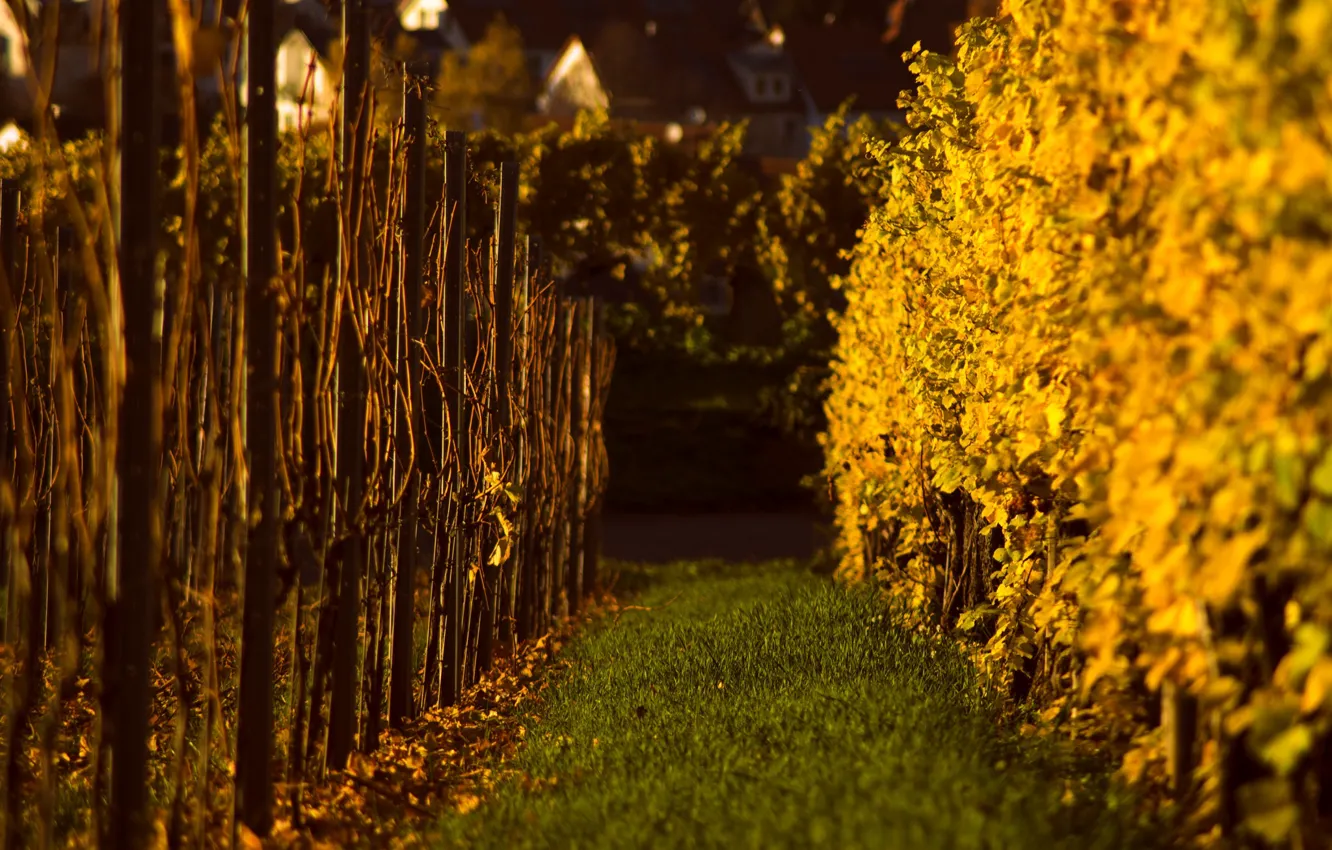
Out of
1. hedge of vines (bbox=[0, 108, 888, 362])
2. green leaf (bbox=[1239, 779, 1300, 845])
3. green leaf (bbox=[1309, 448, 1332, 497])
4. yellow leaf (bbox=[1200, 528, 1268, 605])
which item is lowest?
green leaf (bbox=[1239, 779, 1300, 845])

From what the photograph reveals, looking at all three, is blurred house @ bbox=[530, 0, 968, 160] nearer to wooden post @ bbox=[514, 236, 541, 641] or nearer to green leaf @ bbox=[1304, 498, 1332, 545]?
wooden post @ bbox=[514, 236, 541, 641]

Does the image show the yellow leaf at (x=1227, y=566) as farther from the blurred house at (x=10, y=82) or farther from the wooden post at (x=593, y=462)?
the blurred house at (x=10, y=82)

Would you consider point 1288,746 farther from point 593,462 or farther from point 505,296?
point 593,462

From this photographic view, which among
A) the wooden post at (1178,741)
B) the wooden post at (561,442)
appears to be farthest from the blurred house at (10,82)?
the wooden post at (1178,741)

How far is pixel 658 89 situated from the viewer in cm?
7600

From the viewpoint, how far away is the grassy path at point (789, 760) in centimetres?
381

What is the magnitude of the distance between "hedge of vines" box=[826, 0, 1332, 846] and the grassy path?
1.10 ft

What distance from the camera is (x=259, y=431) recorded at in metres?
4.57

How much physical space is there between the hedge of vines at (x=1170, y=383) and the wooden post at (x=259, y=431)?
2.21m

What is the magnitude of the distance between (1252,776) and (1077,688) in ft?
4.36

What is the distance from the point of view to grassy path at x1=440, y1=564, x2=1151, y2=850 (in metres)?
3.81

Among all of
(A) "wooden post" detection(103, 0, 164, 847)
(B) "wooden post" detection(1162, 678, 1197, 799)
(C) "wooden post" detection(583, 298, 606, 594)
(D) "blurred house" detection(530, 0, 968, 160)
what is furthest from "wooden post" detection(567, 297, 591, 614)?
(D) "blurred house" detection(530, 0, 968, 160)

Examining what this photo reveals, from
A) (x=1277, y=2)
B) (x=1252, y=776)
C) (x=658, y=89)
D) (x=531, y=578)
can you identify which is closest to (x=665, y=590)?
(x=531, y=578)

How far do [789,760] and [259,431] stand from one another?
1.82 meters
